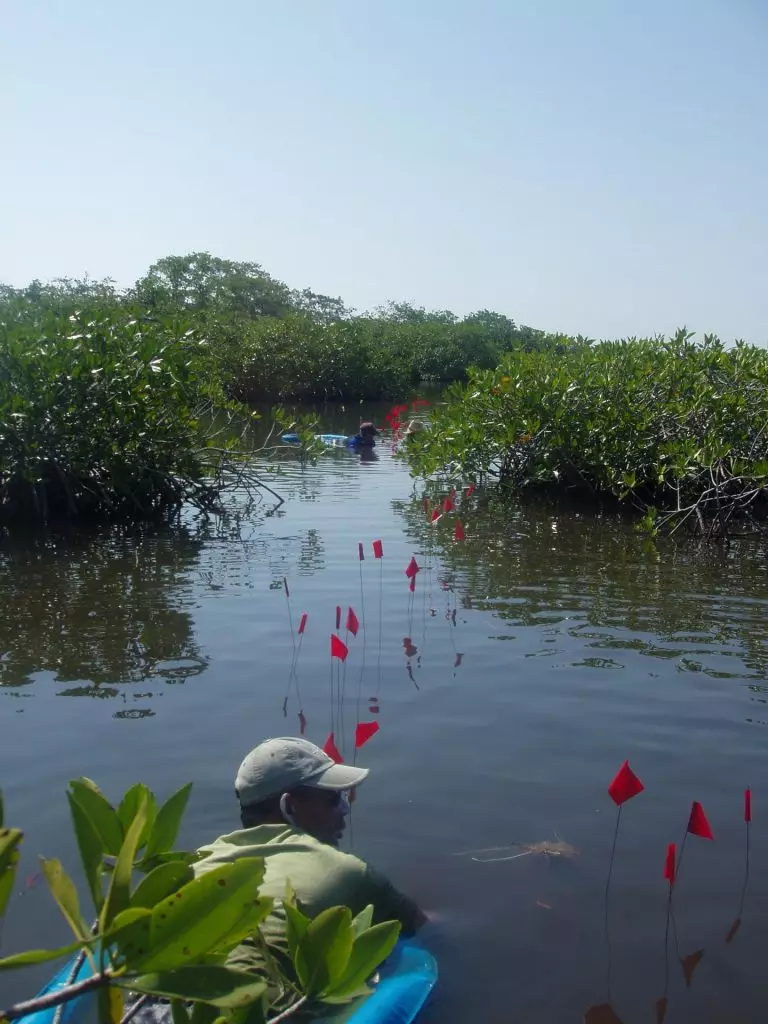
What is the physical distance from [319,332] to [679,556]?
102 ft

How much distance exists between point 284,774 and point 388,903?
610 mm

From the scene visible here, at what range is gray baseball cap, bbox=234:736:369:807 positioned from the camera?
3793mm

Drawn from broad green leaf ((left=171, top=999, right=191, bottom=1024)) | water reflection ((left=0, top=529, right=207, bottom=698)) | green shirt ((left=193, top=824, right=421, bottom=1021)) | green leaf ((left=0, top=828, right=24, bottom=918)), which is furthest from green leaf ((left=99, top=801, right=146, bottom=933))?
water reflection ((left=0, top=529, right=207, bottom=698))

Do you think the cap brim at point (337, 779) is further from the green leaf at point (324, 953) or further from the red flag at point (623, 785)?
the green leaf at point (324, 953)

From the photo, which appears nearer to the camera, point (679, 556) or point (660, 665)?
point (660, 665)

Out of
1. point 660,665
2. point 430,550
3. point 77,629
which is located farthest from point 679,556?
point 77,629

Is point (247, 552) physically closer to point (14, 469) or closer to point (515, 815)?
point (14, 469)

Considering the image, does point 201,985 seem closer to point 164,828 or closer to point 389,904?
point 164,828

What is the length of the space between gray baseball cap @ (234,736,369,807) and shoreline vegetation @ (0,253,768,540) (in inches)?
317

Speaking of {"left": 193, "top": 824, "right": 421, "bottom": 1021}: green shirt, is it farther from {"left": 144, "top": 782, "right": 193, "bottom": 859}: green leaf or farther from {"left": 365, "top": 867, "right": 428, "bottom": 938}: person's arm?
{"left": 144, "top": 782, "right": 193, "bottom": 859}: green leaf

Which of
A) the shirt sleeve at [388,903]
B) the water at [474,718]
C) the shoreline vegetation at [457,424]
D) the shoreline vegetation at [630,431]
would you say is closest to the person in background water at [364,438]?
the shoreline vegetation at [457,424]

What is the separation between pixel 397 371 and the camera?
1702 inches

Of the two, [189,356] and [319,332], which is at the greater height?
[319,332]

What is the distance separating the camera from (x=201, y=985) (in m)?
1.39
